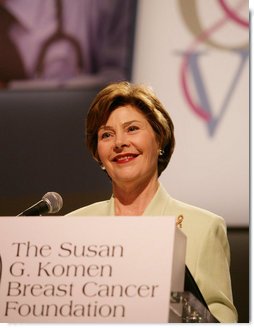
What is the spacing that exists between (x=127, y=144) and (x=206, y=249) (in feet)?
1.46

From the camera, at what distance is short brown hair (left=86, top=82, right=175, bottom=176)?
2691mm

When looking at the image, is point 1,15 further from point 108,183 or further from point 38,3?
point 108,183

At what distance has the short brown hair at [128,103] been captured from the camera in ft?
8.83

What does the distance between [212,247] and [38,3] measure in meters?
1.50

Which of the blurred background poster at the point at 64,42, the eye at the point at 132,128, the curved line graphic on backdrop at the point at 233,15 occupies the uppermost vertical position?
the curved line graphic on backdrop at the point at 233,15

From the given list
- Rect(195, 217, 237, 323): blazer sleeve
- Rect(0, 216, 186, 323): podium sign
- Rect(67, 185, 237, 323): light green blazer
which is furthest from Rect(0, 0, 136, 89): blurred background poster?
Rect(0, 216, 186, 323): podium sign

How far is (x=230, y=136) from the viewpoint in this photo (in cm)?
307

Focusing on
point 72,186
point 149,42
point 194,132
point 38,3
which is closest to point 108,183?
point 72,186

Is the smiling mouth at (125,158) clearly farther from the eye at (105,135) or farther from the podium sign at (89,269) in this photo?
the podium sign at (89,269)

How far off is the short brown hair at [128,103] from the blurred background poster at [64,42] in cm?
52

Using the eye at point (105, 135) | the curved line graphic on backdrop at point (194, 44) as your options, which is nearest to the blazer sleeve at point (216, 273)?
the eye at point (105, 135)

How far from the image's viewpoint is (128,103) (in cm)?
270

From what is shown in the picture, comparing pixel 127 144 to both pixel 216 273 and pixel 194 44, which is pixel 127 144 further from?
pixel 194 44

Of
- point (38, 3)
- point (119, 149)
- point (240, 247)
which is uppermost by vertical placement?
point (38, 3)
